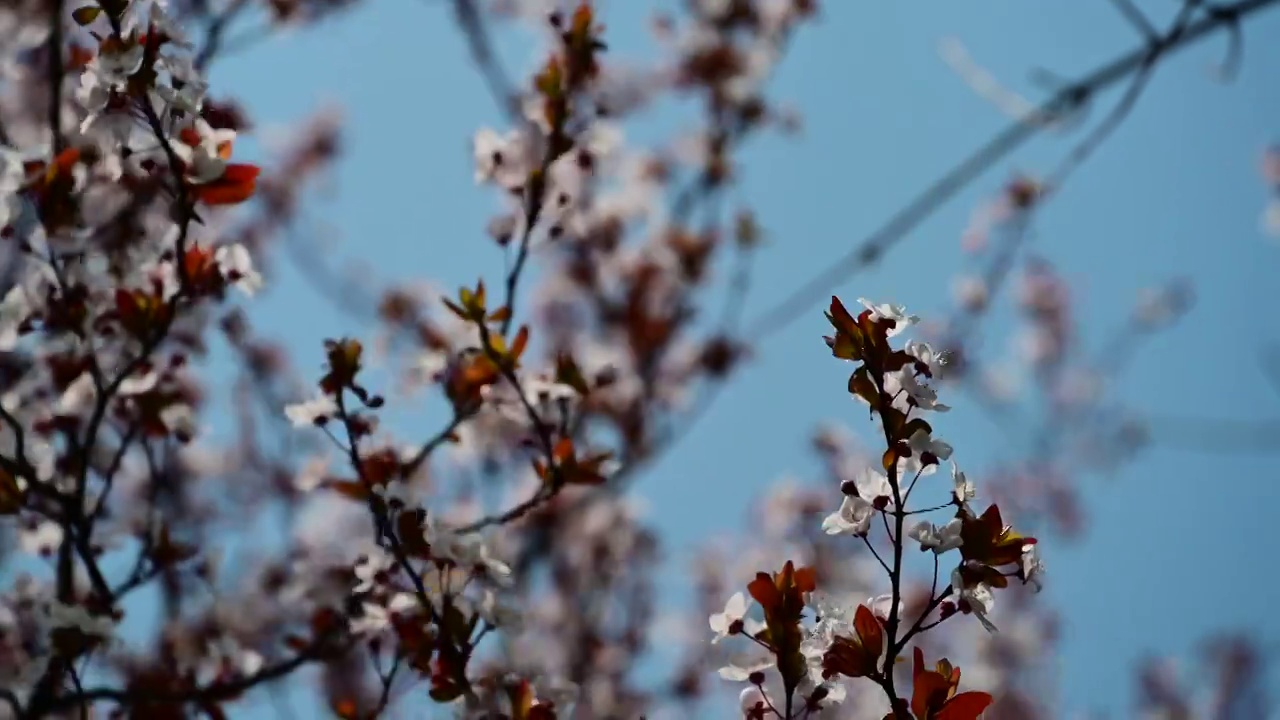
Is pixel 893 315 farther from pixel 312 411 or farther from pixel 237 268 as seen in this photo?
pixel 237 268

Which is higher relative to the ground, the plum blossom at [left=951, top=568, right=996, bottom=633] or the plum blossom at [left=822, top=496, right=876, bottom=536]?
the plum blossom at [left=822, top=496, right=876, bottom=536]

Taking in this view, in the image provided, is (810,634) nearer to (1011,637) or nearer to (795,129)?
(795,129)

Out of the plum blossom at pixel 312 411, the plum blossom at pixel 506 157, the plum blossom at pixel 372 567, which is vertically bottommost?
the plum blossom at pixel 372 567

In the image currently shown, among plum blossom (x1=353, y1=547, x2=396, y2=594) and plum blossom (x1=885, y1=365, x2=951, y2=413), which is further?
plum blossom (x1=353, y1=547, x2=396, y2=594)

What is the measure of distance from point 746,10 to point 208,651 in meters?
3.44

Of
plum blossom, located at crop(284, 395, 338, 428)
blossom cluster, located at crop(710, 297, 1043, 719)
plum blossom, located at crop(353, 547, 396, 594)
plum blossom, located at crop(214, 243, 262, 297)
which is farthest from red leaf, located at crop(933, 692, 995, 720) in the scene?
plum blossom, located at crop(214, 243, 262, 297)

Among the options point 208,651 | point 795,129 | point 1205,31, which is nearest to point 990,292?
point 795,129

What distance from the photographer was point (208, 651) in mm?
2203

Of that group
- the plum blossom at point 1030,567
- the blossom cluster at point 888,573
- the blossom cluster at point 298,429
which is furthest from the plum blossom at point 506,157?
the plum blossom at point 1030,567

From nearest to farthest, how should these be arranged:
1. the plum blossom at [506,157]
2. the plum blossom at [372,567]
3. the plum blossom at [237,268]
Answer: the plum blossom at [372,567], the plum blossom at [237,268], the plum blossom at [506,157]

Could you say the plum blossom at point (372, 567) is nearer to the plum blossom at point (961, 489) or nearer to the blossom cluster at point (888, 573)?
the blossom cluster at point (888, 573)

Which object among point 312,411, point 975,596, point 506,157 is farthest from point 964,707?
point 506,157

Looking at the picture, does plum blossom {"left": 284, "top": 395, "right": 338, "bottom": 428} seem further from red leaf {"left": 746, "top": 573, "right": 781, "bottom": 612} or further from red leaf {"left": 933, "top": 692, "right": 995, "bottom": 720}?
red leaf {"left": 933, "top": 692, "right": 995, "bottom": 720}

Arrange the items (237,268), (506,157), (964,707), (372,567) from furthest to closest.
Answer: (506,157) → (237,268) → (372,567) → (964,707)
